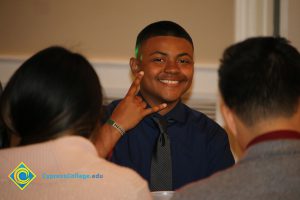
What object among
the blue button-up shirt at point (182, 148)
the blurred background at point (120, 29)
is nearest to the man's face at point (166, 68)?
the blue button-up shirt at point (182, 148)

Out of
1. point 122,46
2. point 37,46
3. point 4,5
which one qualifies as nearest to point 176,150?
point 122,46

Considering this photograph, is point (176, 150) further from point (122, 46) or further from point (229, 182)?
point (229, 182)

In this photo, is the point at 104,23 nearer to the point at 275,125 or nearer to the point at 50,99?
the point at 50,99

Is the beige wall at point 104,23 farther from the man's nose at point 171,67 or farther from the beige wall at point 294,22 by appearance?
the man's nose at point 171,67

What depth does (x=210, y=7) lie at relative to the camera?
7.49ft

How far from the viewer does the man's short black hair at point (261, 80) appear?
0.94m

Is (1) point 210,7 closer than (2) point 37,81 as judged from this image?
No

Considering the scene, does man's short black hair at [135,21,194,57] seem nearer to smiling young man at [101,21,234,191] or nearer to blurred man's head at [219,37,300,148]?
smiling young man at [101,21,234,191]

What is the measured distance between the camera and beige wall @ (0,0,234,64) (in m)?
2.29

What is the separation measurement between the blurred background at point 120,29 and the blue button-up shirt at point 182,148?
0.45m

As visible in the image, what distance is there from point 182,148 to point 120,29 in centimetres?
86

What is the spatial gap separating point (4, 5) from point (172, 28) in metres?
1.11

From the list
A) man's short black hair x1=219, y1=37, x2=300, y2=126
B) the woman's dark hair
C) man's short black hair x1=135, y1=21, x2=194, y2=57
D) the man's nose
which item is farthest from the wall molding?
the woman's dark hair

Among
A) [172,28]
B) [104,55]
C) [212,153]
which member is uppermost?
[172,28]
